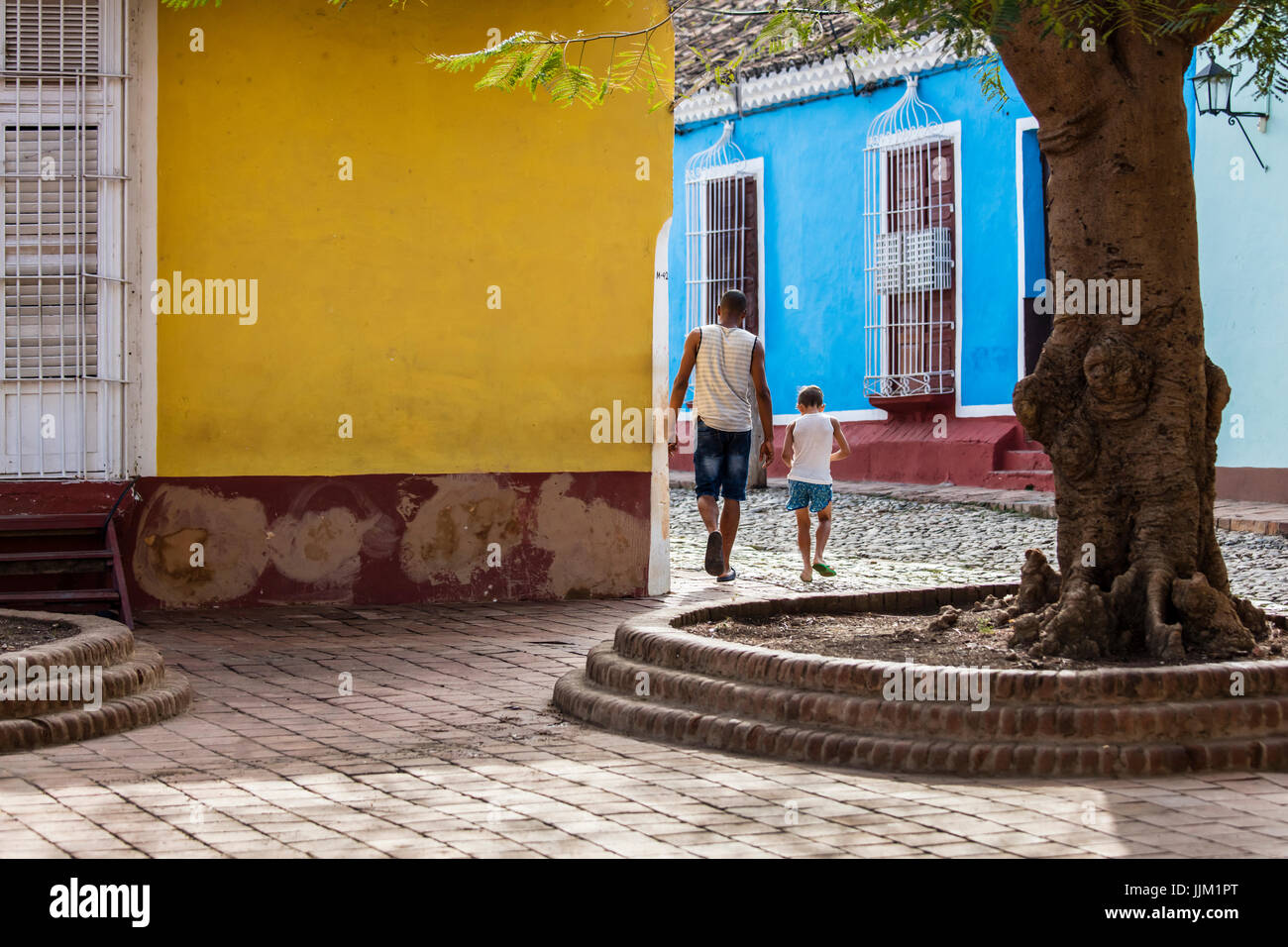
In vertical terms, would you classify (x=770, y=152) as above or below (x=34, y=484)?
above

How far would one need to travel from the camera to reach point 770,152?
1856 cm

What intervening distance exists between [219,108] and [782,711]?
5.25 meters

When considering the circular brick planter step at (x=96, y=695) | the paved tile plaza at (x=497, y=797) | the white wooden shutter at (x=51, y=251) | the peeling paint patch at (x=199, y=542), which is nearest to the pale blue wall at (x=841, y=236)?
the peeling paint patch at (x=199, y=542)

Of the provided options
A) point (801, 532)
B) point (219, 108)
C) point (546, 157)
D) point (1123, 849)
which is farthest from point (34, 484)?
point (1123, 849)

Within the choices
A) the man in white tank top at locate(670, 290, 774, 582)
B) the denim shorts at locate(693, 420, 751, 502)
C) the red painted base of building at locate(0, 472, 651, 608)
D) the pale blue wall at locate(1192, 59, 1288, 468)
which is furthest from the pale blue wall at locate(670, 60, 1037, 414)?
the red painted base of building at locate(0, 472, 651, 608)

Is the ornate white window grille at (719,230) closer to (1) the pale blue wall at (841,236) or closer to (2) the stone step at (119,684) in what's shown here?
(1) the pale blue wall at (841,236)

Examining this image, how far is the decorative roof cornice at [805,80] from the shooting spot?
54.7 ft

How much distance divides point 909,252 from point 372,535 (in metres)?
A: 9.56

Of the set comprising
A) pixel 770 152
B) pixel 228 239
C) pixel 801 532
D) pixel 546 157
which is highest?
pixel 770 152

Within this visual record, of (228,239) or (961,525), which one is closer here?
(228,239)

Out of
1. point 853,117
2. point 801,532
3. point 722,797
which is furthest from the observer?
point 853,117

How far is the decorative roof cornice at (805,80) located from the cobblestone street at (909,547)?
15.9ft

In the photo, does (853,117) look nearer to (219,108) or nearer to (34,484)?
(219,108)
